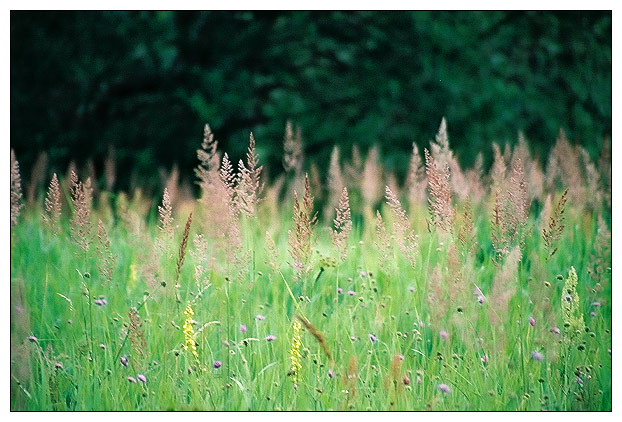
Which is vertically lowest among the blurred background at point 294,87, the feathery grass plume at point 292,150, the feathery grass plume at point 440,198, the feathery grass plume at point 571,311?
the feathery grass plume at point 571,311

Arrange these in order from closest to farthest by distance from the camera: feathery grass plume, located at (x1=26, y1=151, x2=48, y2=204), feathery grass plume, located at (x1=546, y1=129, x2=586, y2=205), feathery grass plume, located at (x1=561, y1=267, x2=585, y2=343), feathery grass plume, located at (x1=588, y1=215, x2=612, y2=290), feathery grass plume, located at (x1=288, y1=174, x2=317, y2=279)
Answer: feathery grass plume, located at (x1=288, y1=174, x2=317, y2=279) < feathery grass plume, located at (x1=561, y1=267, x2=585, y2=343) < feathery grass plume, located at (x1=588, y1=215, x2=612, y2=290) < feathery grass plume, located at (x1=26, y1=151, x2=48, y2=204) < feathery grass plume, located at (x1=546, y1=129, x2=586, y2=205)

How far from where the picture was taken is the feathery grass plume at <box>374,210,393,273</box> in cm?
267

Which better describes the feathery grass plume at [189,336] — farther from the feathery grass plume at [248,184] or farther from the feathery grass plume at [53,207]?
the feathery grass plume at [53,207]

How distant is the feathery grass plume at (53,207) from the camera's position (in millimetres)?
2711

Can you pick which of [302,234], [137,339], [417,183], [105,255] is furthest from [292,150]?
[137,339]

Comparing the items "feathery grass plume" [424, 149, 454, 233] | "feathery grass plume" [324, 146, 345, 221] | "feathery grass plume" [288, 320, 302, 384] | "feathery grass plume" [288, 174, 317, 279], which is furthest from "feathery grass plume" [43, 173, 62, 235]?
"feathery grass plume" [424, 149, 454, 233]

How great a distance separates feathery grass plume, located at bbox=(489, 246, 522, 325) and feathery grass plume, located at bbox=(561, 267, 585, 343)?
0.62ft

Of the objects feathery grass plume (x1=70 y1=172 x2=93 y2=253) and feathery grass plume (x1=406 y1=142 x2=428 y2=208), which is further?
feathery grass plume (x1=406 y1=142 x2=428 y2=208)

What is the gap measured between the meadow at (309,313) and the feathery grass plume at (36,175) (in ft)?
0.52

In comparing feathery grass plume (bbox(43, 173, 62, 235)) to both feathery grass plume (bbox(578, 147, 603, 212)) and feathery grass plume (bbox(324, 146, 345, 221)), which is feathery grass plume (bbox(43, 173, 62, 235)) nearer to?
feathery grass plume (bbox(324, 146, 345, 221))

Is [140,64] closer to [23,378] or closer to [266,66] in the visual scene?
[266,66]

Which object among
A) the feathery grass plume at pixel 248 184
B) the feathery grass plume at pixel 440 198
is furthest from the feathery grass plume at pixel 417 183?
the feathery grass plume at pixel 248 184

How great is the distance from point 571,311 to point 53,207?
6.43 feet

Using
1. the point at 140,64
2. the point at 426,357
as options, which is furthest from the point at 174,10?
the point at 426,357
